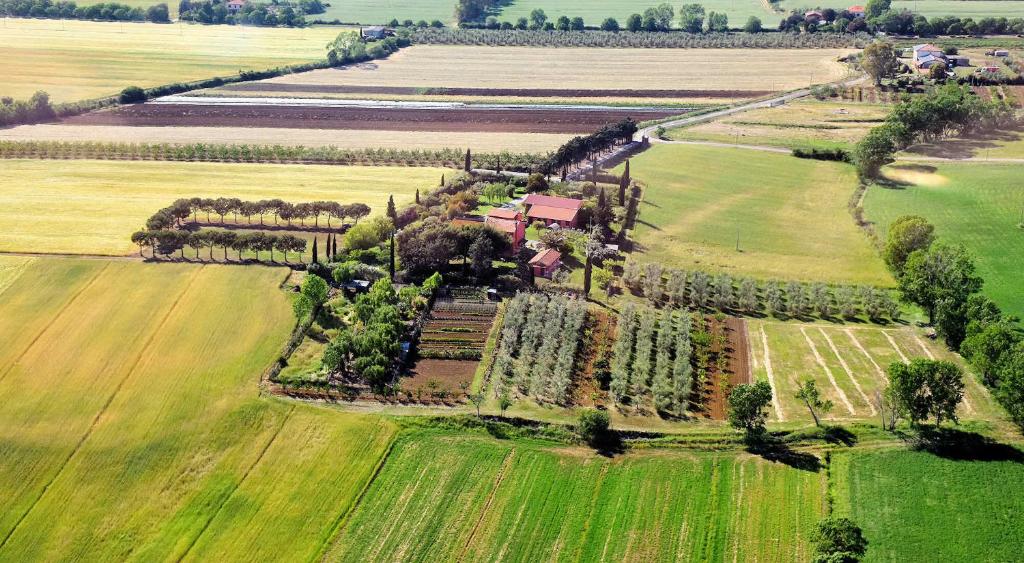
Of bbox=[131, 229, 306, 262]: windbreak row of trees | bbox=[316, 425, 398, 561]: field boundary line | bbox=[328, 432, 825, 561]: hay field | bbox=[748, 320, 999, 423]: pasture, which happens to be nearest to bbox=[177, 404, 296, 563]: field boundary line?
bbox=[316, 425, 398, 561]: field boundary line

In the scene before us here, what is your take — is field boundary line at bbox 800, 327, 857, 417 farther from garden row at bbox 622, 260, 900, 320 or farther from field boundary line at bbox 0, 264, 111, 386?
field boundary line at bbox 0, 264, 111, 386

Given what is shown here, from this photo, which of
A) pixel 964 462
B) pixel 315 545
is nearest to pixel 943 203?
pixel 964 462

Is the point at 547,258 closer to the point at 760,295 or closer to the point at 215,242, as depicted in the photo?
the point at 760,295

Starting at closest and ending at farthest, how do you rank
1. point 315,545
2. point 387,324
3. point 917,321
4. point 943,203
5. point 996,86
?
point 315,545 < point 387,324 < point 917,321 < point 943,203 < point 996,86

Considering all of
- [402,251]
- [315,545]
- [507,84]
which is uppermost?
[507,84]

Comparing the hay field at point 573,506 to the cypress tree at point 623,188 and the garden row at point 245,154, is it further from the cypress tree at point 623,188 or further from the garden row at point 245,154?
the garden row at point 245,154

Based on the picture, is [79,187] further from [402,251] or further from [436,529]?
[436,529]

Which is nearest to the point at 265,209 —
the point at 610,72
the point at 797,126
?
the point at 797,126
